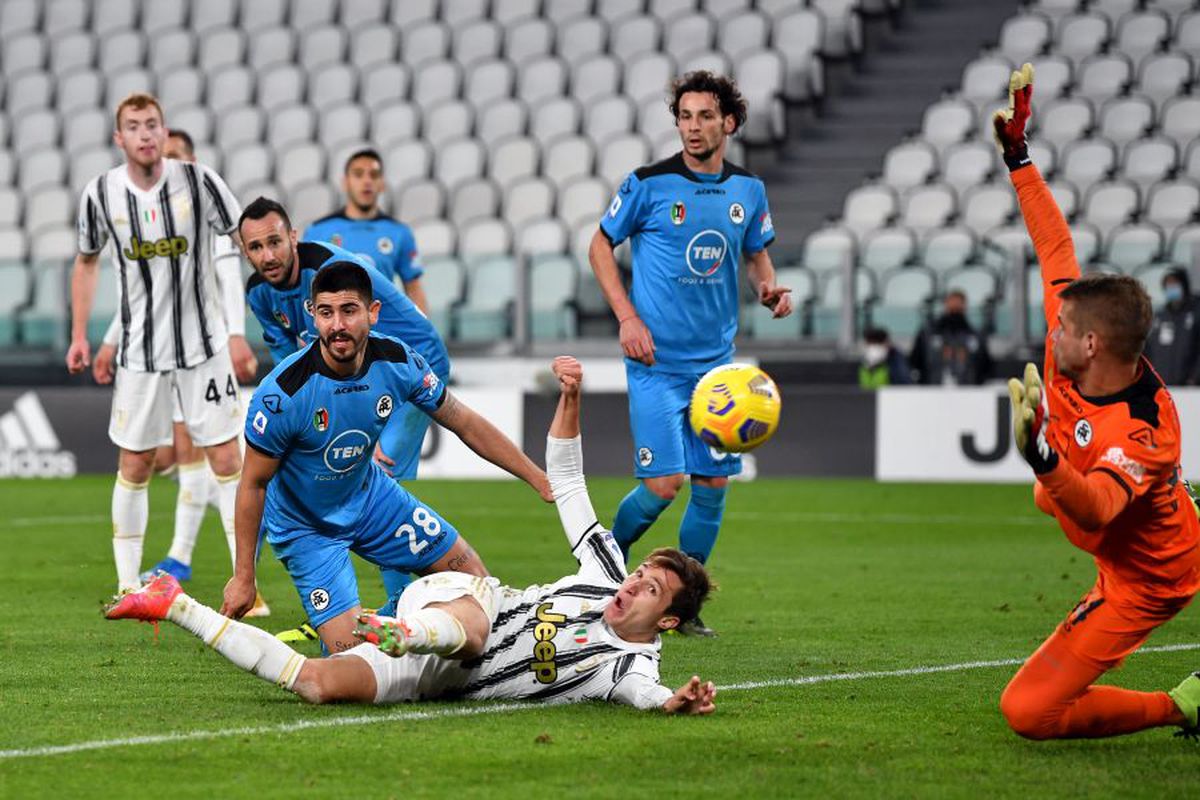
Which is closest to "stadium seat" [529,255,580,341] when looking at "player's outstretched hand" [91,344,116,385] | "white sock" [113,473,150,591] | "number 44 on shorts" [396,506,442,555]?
"player's outstretched hand" [91,344,116,385]

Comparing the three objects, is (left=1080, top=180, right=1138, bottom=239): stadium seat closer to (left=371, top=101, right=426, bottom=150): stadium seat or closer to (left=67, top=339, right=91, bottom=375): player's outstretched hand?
(left=371, top=101, right=426, bottom=150): stadium seat

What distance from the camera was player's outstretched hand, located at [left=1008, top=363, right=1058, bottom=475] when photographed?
4.51 m

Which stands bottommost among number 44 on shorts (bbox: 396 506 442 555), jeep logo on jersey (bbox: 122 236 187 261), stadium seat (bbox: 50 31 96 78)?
number 44 on shorts (bbox: 396 506 442 555)

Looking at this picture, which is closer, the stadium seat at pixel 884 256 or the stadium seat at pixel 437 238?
the stadium seat at pixel 884 256

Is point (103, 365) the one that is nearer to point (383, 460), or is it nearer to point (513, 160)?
point (383, 460)

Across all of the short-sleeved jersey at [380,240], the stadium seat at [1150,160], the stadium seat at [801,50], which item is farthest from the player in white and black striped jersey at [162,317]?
the stadium seat at [801,50]

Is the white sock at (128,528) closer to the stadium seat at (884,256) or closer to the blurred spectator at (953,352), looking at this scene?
the blurred spectator at (953,352)

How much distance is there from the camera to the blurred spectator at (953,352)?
55.8ft

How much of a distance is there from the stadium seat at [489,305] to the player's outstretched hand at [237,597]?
41.2ft

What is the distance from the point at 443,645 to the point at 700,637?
2350mm

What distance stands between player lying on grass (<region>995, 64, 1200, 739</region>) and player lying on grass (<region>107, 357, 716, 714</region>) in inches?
43.1

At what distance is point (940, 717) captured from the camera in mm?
5902

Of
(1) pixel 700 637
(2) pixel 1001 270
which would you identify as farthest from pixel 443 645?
(2) pixel 1001 270

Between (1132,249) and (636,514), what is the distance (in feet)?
35.0
